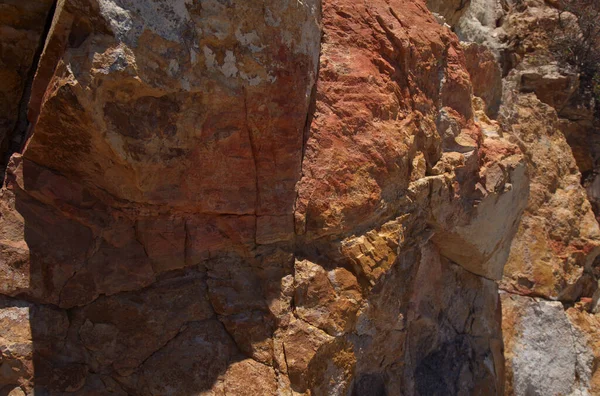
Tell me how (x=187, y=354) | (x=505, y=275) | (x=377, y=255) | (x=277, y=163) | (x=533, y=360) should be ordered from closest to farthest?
(x=187, y=354) < (x=277, y=163) < (x=377, y=255) < (x=533, y=360) < (x=505, y=275)

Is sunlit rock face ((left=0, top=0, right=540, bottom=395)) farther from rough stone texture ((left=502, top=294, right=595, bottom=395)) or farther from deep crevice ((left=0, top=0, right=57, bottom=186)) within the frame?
rough stone texture ((left=502, top=294, right=595, bottom=395))

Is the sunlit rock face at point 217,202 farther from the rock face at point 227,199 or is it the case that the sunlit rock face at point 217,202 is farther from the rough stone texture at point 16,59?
the rough stone texture at point 16,59

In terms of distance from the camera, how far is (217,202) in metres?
2.07

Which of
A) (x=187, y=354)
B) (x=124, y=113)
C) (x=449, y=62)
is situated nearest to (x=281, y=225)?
(x=187, y=354)

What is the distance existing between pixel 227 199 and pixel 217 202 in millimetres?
38

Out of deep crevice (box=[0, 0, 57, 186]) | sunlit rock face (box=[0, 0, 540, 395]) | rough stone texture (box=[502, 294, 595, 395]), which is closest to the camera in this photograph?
sunlit rock face (box=[0, 0, 540, 395])

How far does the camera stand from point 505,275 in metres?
3.69

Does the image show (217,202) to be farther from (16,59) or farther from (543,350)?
(543,350)

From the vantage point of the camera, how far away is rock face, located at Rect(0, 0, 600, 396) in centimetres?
182

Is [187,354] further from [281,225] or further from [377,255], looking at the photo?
[377,255]

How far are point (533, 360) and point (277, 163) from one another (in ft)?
7.49

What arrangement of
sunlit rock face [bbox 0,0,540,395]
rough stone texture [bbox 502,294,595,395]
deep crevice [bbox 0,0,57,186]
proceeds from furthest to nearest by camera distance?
rough stone texture [bbox 502,294,595,395]
deep crevice [bbox 0,0,57,186]
sunlit rock face [bbox 0,0,540,395]

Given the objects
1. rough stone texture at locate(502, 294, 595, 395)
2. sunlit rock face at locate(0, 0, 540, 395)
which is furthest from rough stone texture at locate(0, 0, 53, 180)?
rough stone texture at locate(502, 294, 595, 395)

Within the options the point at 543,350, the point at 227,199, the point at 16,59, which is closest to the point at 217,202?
the point at 227,199
